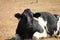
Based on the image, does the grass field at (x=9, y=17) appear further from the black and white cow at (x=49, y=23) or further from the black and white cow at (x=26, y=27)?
the black and white cow at (x=26, y=27)

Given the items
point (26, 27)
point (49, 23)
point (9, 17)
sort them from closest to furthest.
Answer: point (26, 27)
point (49, 23)
point (9, 17)

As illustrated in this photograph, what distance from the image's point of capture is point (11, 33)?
8352 millimetres

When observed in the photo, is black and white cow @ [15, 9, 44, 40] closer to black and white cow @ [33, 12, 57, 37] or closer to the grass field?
black and white cow @ [33, 12, 57, 37]

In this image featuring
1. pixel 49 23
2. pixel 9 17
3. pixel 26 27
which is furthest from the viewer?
pixel 9 17

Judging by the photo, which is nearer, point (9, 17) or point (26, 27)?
point (26, 27)

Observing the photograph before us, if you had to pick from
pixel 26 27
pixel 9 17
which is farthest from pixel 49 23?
pixel 9 17

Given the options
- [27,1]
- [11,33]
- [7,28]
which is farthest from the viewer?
[27,1]

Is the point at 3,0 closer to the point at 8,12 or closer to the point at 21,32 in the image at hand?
the point at 8,12

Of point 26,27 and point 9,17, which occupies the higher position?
point 26,27

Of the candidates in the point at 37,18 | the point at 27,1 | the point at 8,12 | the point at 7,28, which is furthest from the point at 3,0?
the point at 37,18

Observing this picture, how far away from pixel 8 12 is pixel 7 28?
3.38 metres

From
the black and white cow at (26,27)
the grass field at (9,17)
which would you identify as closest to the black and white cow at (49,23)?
the grass field at (9,17)

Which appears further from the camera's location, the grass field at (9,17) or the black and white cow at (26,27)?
the grass field at (9,17)

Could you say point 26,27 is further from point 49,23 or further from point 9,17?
point 9,17
